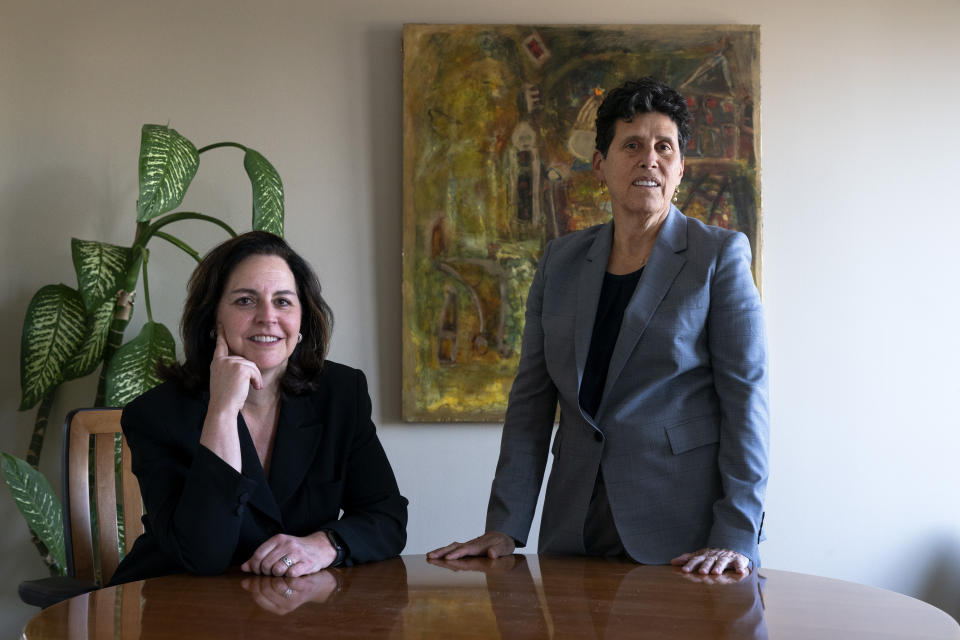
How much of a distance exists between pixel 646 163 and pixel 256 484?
1.04 m

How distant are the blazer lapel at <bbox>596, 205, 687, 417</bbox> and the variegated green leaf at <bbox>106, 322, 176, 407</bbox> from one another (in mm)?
1570

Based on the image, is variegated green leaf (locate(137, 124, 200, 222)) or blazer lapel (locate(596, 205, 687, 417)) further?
variegated green leaf (locate(137, 124, 200, 222))

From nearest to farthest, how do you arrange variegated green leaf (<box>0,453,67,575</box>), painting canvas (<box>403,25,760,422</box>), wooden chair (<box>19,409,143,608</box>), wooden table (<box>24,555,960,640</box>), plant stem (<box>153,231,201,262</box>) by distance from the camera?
wooden table (<box>24,555,960,640</box>)
wooden chair (<box>19,409,143,608</box>)
variegated green leaf (<box>0,453,67,575</box>)
plant stem (<box>153,231,201,262</box>)
painting canvas (<box>403,25,760,422</box>)

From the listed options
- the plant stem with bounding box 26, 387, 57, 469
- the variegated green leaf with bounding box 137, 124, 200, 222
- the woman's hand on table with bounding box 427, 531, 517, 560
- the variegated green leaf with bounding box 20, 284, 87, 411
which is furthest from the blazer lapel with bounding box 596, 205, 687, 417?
the plant stem with bounding box 26, 387, 57, 469

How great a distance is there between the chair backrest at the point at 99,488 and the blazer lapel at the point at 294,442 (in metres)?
0.71

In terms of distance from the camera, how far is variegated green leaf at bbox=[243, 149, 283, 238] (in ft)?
9.67

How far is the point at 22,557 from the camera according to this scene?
10.8ft

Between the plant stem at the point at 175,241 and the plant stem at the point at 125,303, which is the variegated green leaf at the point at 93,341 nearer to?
the plant stem at the point at 125,303

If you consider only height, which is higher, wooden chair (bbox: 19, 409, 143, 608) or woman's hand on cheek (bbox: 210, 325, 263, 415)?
woman's hand on cheek (bbox: 210, 325, 263, 415)

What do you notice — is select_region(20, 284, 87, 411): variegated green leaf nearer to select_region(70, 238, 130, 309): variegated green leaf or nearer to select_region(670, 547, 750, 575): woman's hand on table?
select_region(70, 238, 130, 309): variegated green leaf

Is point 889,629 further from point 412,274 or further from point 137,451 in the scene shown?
point 412,274

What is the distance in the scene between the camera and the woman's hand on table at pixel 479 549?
73.6 inches

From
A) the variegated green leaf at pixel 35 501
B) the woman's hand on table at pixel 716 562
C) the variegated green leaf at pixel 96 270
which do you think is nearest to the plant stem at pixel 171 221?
the variegated green leaf at pixel 96 270

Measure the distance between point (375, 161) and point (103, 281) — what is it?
3.36ft
